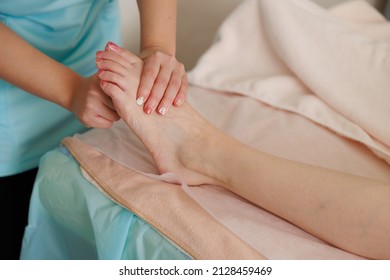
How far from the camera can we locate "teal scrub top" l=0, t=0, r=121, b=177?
2.99ft

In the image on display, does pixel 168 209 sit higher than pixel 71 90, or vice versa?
pixel 71 90

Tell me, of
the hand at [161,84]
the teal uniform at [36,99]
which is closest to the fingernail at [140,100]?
the hand at [161,84]

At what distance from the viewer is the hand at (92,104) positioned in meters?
0.79

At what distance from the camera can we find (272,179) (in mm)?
804

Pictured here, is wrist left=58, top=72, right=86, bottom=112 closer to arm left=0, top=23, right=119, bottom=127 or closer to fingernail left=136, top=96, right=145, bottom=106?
arm left=0, top=23, right=119, bottom=127

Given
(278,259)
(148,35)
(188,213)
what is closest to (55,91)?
(148,35)

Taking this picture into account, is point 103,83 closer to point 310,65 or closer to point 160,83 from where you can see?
point 160,83

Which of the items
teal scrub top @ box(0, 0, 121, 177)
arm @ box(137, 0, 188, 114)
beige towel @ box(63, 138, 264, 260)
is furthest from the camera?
teal scrub top @ box(0, 0, 121, 177)

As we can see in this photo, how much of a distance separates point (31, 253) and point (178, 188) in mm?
408

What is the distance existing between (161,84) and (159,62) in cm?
5

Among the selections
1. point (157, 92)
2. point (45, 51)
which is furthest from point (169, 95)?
point (45, 51)

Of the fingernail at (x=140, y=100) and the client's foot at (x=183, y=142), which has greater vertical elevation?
the fingernail at (x=140, y=100)

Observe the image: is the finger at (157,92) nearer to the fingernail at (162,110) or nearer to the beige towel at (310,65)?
the fingernail at (162,110)

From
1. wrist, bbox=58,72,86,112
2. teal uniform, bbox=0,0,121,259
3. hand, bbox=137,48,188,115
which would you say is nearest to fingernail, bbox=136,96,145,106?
hand, bbox=137,48,188,115
